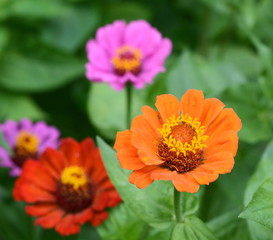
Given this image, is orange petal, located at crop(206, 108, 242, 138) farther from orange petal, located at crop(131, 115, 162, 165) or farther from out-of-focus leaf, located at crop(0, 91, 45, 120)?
out-of-focus leaf, located at crop(0, 91, 45, 120)

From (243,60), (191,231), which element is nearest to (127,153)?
(191,231)

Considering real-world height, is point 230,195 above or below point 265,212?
below

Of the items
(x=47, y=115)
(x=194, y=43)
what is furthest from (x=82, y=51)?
(x=194, y=43)

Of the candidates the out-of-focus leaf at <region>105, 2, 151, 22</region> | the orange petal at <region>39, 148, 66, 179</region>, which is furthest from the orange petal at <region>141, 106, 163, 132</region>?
the out-of-focus leaf at <region>105, 2, 151, 22</region>

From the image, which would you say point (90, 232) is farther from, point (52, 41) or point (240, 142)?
point (52, 41)

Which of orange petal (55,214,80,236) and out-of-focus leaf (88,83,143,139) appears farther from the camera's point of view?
out-of-focus leaf (88,83,143,139)

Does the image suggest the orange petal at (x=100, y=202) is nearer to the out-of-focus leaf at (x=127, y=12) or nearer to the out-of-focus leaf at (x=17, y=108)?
the out-of-focus leaf at (x=17, y=108)
